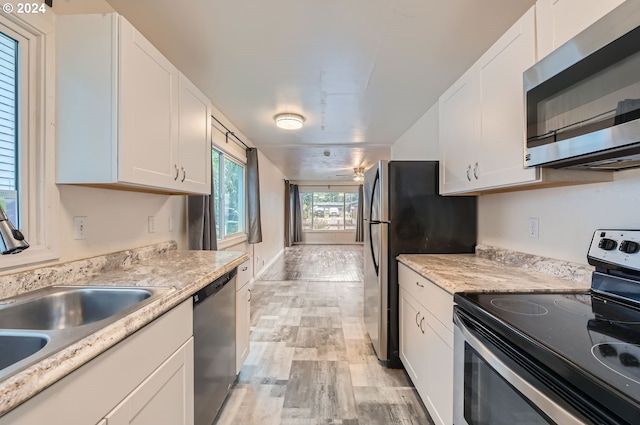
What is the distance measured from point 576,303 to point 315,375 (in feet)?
5.65

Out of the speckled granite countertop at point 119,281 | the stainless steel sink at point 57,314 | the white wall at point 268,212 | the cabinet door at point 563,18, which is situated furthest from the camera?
the white wall at point 268,212

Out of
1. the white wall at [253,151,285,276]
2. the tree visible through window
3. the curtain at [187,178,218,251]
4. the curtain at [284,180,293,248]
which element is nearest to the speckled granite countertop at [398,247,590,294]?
the curtain at [187,178,218,251]

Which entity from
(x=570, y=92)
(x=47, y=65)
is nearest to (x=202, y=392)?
(x=47, y=65)

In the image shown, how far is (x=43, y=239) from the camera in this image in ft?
4.03

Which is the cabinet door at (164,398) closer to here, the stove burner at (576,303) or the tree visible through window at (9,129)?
the tree visible through window at (9,129)

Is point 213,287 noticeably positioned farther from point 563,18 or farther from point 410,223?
point 563,18

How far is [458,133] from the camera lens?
185cm

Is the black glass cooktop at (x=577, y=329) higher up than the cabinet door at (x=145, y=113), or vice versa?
the cabinet door at (x=145, y=113)

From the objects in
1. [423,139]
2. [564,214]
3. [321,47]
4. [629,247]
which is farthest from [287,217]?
[629,247]

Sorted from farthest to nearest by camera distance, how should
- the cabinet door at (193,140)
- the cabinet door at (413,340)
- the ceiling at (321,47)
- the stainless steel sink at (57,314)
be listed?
the cabinet door at (193,140) → the cabinet door at (413,340) → the ceiling at (321,47) → the stainless steel sink at (57,314)

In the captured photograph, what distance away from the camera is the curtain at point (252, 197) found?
4.40 metres

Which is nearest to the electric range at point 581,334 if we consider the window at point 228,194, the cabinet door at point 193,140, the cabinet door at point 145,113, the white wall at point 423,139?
the cabinet door at point 145,113

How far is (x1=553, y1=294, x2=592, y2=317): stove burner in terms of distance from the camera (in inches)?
38.8

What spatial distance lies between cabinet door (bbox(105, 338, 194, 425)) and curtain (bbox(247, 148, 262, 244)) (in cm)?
323
